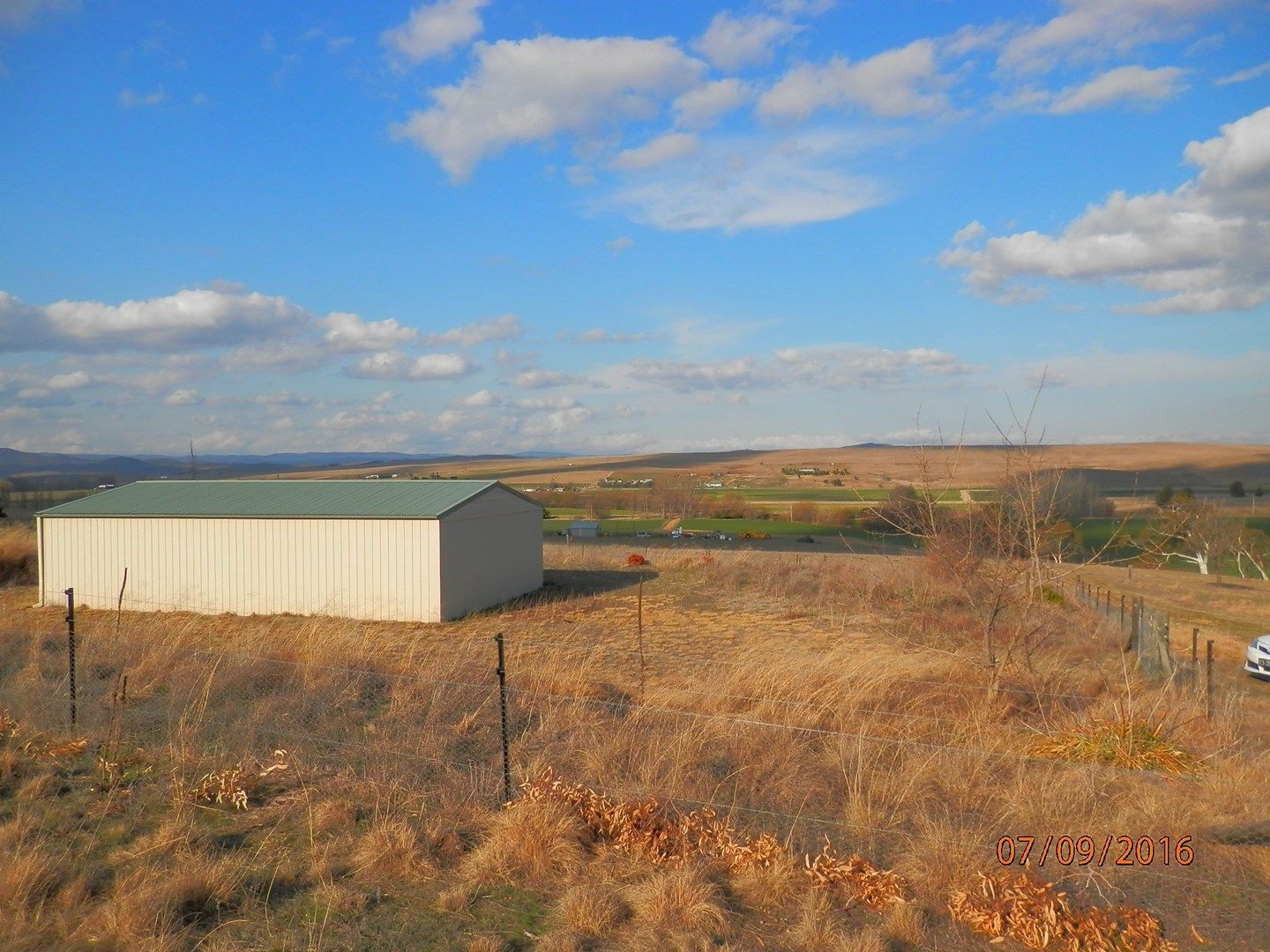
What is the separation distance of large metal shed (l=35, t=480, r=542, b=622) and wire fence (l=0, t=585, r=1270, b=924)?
11.2 m

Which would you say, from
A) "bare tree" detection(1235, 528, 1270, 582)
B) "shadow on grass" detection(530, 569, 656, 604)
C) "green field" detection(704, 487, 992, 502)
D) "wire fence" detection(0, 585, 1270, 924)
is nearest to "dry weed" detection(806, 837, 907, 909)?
"wire fence" detection(0, 585, 1270, 924)

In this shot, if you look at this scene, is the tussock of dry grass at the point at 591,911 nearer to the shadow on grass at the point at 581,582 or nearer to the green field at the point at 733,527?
the shadow on grass at the point at 581,582

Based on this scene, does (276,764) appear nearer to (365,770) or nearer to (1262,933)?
(365,770)

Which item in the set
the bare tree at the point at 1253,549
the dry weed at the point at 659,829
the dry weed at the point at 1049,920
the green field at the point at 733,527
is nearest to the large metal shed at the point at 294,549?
the dry weed at the point at 659,829

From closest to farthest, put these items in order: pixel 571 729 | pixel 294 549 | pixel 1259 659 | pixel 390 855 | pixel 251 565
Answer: pixel 390 855, pixel 571 729, pixel 1259 659, pixel 294 549, pixel 251 565

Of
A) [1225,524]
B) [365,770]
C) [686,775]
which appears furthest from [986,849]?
[1225,524]

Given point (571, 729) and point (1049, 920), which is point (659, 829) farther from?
point (571, 729)

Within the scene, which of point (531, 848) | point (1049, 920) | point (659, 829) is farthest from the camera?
point (659, 829)

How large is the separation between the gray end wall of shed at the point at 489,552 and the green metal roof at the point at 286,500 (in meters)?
0.50

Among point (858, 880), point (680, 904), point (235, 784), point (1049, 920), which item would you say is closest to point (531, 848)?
point (680, 904)

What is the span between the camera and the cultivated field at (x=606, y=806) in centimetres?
473

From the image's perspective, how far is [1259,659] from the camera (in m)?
18.3

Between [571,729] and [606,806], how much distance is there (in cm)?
219

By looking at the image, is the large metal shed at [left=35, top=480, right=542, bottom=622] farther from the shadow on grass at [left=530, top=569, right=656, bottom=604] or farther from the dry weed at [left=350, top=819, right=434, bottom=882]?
the dry weed at [left=350, top=819, right=434, bottom=882]
